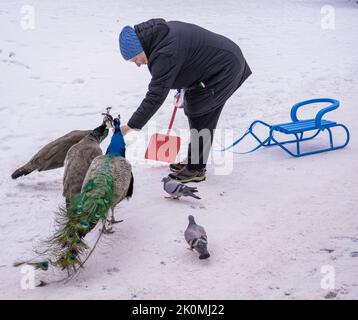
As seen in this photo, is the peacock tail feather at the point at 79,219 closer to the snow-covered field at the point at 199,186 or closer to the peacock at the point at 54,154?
the snow-covered field at the point at 199,186

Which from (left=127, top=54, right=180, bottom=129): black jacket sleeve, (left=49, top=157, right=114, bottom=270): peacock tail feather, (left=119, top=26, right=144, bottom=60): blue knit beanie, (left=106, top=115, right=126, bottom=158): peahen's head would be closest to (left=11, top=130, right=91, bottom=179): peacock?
(left=106, top=115, right=126, bottom=158): peahen's head

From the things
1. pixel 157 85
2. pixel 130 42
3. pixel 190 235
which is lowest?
pixel 190 235

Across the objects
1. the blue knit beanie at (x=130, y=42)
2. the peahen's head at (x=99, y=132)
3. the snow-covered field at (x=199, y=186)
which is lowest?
the snow-covered field at (x=199, y=186)

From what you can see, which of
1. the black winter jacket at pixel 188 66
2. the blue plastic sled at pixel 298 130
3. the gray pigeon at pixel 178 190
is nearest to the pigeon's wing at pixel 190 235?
the gray pigeon at pixel 178 190

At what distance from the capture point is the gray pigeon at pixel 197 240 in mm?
3496

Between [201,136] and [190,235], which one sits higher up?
[201,136]

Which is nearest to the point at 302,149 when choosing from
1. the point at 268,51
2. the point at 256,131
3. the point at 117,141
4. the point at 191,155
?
the point at 256,131

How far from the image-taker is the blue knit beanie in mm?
3895

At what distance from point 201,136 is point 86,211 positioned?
66.4 inches

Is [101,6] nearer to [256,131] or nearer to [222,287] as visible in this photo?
[256,131]

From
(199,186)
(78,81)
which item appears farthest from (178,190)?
(78,81)

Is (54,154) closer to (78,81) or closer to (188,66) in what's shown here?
(188,66)

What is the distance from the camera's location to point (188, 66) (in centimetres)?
432

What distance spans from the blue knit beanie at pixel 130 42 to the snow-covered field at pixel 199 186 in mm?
1249
